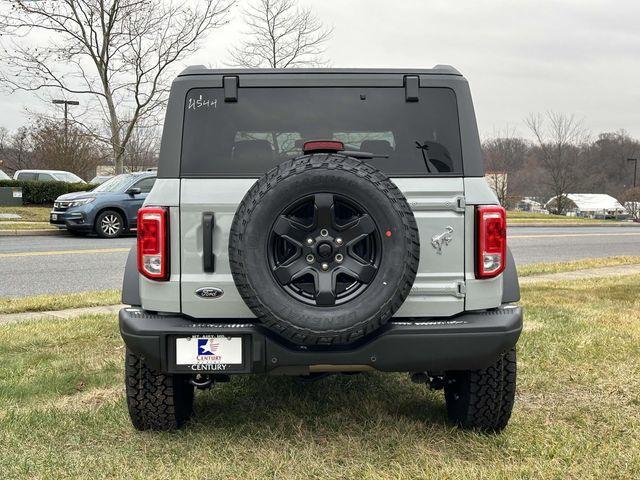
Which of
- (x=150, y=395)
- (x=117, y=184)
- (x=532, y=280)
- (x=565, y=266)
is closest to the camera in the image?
(x=150, y=395)

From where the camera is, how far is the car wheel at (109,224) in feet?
51.2

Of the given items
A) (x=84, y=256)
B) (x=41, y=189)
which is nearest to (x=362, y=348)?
(x=84, y=256)

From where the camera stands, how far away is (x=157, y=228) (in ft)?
9.57

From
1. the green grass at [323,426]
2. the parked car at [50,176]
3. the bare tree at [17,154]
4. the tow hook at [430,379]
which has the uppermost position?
the bare tree at [17,154]

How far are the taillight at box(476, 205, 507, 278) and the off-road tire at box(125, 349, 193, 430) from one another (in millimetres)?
1620

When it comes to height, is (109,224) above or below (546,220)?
above

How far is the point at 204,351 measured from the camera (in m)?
2.90

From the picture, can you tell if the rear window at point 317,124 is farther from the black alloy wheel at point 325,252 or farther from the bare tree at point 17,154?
the bare tree at point 17,154

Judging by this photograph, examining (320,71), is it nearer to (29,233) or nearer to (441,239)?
(441,239)

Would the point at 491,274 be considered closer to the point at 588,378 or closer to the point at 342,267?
the point at 342,267

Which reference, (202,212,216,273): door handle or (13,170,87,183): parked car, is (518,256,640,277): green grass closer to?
(202,212,216,273): door handle

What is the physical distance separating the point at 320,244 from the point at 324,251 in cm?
3

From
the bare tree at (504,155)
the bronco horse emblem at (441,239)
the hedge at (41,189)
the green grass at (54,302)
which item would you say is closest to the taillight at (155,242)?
the bronco horse emblem at (441,239)

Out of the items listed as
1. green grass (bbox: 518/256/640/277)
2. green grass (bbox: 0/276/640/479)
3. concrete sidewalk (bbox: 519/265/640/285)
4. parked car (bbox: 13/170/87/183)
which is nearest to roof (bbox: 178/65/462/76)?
green grass (bbox: 0/276/640/479)
